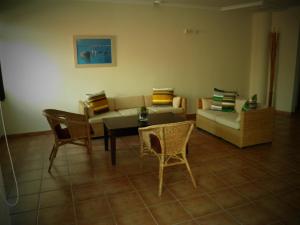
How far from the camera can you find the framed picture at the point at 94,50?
492cm

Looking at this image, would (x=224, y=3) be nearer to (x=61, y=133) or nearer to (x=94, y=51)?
(x=94, y=51)

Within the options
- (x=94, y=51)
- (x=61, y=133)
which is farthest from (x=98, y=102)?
(x=61, y=133)

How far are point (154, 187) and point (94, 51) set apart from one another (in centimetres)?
323

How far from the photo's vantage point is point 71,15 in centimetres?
477

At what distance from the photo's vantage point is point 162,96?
17.4ft

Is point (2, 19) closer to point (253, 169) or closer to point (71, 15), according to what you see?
point (71, 15)

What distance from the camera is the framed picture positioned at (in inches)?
194

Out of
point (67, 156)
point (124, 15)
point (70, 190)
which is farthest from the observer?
point (124, 15)

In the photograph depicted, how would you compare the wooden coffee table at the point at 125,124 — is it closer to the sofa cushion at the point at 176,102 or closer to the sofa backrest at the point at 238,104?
the sofa cushion at the point at 176,102

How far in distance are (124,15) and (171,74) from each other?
65.6 inches

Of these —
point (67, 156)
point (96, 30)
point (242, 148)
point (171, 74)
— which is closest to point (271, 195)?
point (242, 148)

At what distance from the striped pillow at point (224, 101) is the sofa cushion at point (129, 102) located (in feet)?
5.17

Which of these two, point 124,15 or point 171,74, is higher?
point 124,15

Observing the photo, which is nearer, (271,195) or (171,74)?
(271,195)
